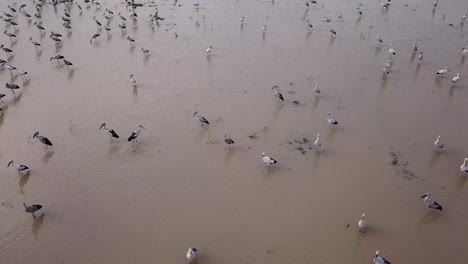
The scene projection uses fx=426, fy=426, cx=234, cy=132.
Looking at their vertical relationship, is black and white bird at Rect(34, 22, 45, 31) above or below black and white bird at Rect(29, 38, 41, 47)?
above

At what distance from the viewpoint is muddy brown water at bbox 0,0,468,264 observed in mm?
11023

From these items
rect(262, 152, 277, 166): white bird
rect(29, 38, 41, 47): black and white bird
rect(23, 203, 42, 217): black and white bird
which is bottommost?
rect(23, 203, 42, 217): black and white bird

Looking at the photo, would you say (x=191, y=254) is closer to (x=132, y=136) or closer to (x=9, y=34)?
(x=132, y=136)

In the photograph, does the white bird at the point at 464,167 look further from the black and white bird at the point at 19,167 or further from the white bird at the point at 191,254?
the black and white bird at the point at 19,167

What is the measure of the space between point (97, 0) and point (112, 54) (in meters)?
9.60

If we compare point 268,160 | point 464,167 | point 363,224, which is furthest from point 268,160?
point 464,167

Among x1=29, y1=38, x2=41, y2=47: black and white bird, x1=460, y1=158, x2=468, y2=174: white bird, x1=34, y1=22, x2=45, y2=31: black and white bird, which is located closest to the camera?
x1=460, y1=158, x2=468, y2=174: white bird

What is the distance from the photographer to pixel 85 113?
53.4 feet

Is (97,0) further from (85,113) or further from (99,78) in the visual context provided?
(85,113)

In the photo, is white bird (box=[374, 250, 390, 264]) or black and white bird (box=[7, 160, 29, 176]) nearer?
white bird (box=[374, 250, 390, 264])

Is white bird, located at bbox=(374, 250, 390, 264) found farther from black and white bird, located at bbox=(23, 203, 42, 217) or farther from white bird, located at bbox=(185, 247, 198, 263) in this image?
black and white bird, located at bbox=(23, 203, 42, 217)

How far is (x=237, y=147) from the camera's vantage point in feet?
47.2

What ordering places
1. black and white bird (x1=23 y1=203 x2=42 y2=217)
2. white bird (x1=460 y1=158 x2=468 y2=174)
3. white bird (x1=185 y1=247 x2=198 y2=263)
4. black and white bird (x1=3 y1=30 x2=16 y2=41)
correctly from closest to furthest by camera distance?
1. white bird (x1=185 y1=247 x2=198 y2=263)
2. black and white bird (x1=23 y1=203 x2=42 y2=217)
3. white bird (x1=460 y1=158 x2=468 y2=174)
4. black and white bird (x1=3 y1=30 x2=16 y2=41)

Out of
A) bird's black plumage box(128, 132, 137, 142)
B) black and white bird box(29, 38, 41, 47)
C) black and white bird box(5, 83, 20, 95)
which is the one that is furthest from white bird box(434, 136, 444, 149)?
black and white bird box(29, 38, 41, 47)
